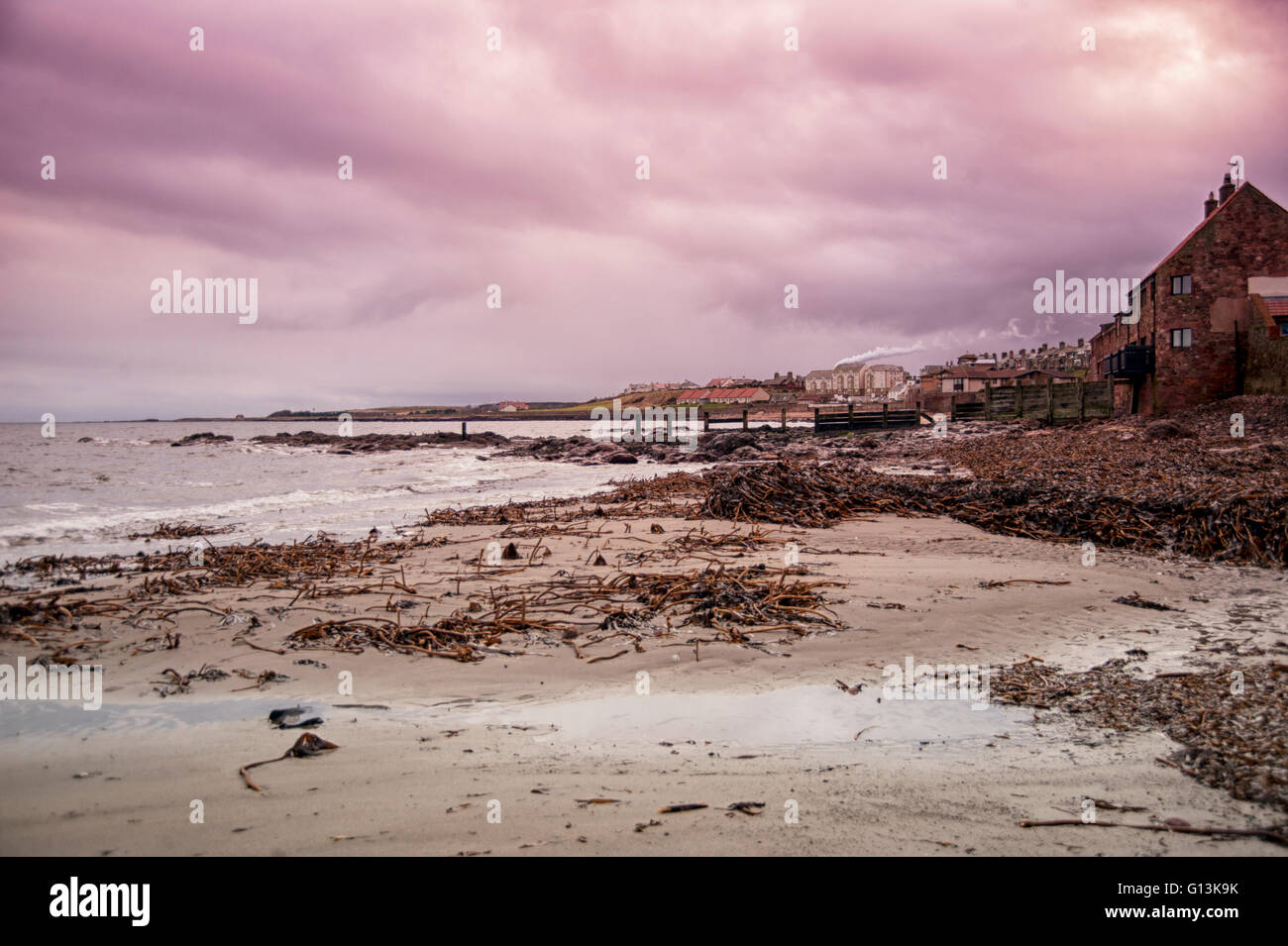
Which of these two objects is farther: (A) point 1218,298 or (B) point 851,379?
(B) point 851,379

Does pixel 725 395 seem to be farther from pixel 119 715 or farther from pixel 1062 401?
pixel 119 715

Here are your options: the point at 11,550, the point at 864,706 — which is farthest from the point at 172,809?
the point at 11,550

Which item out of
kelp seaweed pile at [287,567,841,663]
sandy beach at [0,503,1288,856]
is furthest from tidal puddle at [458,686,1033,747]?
kelp seaweed pile at [287,567,841,663]

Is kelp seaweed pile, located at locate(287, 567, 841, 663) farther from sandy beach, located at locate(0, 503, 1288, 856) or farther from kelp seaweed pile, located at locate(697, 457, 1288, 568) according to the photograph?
kelp seaweed pile, located at locate(697, 457, 1288, 568)

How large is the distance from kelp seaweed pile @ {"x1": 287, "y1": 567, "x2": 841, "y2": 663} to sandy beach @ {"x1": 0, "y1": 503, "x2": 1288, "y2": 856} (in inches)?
4.3

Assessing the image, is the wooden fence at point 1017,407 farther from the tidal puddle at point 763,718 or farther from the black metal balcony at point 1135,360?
the tidal puddle at point 763,718

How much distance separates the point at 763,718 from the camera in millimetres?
3469

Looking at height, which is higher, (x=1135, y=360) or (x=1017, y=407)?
(x=1135, y=360)

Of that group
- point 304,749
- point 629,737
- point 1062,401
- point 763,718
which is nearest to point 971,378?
point 1062,401

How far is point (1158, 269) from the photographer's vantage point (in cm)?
3072

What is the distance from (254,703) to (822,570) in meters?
4.93

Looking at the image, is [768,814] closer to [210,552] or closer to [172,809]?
[172,809]

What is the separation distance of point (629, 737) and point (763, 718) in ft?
2.39

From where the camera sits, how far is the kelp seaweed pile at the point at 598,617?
4.79 meters
